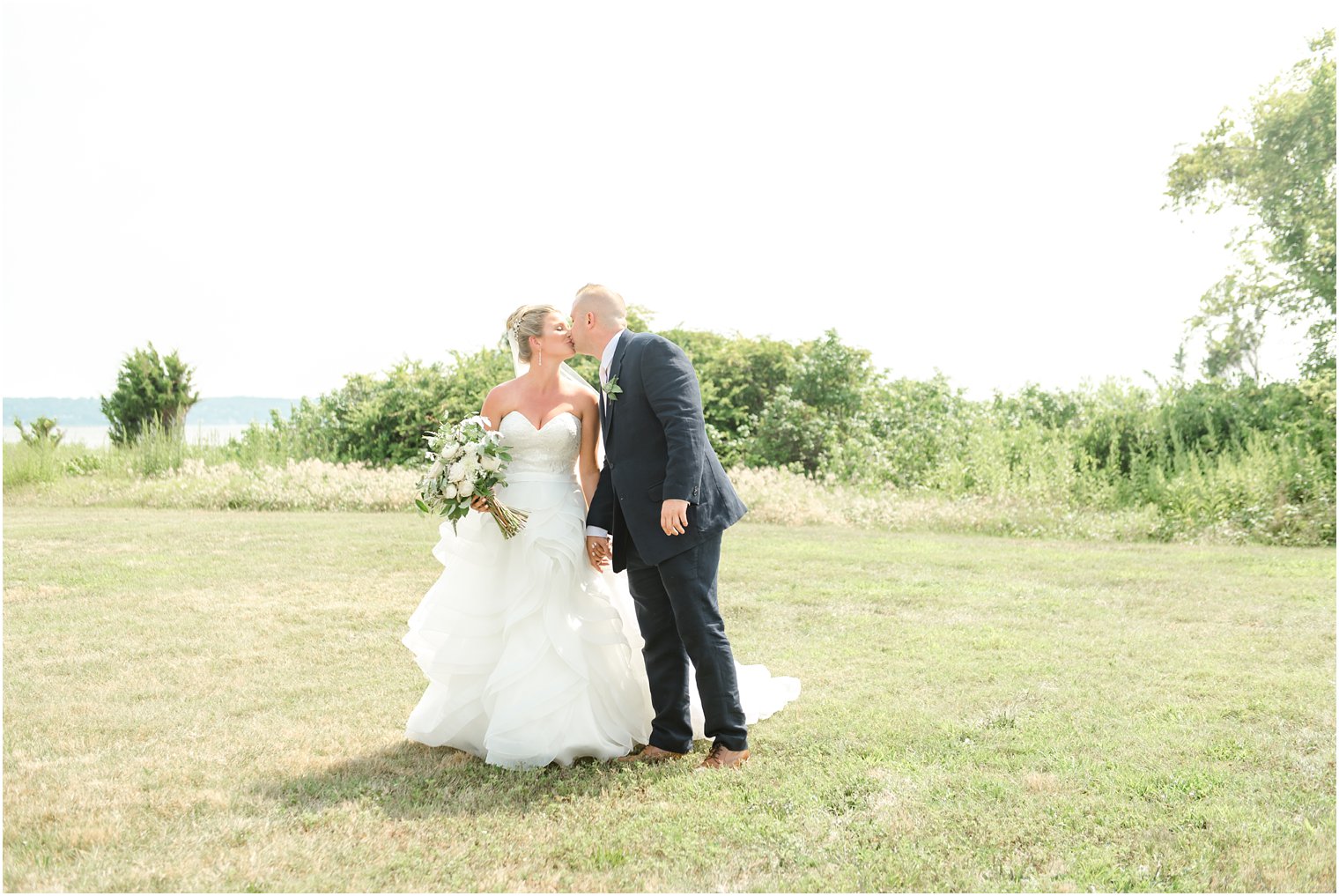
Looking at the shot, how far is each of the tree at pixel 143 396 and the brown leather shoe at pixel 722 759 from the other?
19.1m

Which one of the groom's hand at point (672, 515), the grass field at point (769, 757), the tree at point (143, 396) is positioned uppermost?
the tree at point (143, 396)

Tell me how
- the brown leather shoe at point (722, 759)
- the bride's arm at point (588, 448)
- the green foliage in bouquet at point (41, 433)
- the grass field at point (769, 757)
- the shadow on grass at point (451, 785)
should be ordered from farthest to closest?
the green foliage in bouquet at point (41, 433)
the bride's arm at point (588, 448)
the brown leather shoe at point (722, 759)
the shadow on grass at point (451, 785)
the grass field at point (769, 757)

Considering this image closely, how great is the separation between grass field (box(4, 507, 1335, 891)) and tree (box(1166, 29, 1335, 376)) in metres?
12.4

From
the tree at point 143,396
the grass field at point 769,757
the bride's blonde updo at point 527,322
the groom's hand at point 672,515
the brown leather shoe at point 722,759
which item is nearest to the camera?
the grass field at point 769,757

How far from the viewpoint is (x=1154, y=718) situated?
525cm

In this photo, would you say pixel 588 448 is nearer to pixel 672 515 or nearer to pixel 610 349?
pixel 610 349

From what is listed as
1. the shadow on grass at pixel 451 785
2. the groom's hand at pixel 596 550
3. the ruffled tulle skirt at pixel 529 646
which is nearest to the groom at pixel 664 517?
the groom's hand at pixel 596 550

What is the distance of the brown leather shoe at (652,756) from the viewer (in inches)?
180

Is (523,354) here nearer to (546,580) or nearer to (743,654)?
(546,580)

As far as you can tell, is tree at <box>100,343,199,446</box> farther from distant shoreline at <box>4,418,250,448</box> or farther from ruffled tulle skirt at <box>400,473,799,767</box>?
ruffled tulle skirt at <box>400,473,799,767</box>

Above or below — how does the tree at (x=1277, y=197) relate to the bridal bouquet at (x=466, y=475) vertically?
above

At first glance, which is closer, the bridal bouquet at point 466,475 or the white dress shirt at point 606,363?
the bridal bouquet at point 466,475

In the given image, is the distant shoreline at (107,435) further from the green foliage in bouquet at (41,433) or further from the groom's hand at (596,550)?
the groom's hand at (596,550)

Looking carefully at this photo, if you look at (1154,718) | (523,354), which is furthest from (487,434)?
(1154,718)
